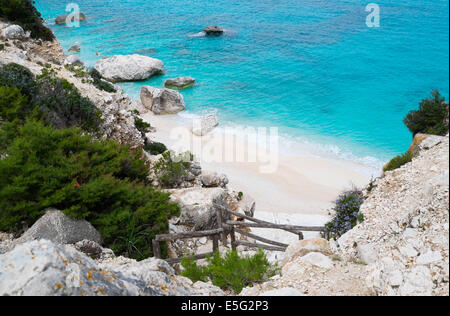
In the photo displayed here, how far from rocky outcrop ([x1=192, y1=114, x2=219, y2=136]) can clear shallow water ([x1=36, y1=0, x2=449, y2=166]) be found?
8.53 feet

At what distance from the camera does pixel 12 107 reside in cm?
1236

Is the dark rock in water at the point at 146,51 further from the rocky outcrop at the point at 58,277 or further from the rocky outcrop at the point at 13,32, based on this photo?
the rocky outcrop at the point at 58,277

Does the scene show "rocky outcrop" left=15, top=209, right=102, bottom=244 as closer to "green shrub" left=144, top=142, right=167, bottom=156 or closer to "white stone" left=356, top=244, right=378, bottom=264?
"white stone" left=356, top=244, right=378, bottom=264

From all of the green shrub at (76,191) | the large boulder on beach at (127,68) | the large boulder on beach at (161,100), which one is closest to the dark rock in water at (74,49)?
the large boulder on beach at (127,68)

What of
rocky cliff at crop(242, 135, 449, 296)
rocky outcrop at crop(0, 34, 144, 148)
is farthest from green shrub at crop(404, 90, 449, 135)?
rocky outcrop at crop(0, 34, 144, 148)

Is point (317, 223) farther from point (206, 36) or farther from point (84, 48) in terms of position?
point (84, 48)

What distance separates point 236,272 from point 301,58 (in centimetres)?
3876

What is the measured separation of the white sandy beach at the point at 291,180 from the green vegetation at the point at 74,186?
28.6ft

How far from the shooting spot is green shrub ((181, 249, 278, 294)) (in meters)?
6.46

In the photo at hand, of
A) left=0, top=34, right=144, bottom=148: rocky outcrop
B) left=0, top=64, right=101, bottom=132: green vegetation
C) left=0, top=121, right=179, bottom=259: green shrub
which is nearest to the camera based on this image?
left=0, top=121, right=179, bottom=259: green shrub

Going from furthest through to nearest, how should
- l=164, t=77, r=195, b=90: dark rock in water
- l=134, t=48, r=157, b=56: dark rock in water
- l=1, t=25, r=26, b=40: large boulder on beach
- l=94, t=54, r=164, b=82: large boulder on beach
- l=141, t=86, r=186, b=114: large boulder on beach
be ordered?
l=134, t=48, r=157, b=56: dark rock in water
l=94, t=54, r=164, b=82: large boulder on beach
l=164, t=77, r=195, b=90: dark rock in water
l=141, t=86, r=186, b=114: large boulder on beach
l=1, t=25, r=26, b=40: large boulder on beach

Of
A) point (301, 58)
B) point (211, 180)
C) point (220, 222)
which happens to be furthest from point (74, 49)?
point (220, 222)

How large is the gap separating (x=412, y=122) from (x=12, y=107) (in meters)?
16.9

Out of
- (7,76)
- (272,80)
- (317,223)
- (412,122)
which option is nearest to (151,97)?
(272,80)
